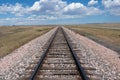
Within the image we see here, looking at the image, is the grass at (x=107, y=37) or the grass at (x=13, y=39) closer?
the grass at (x=13, y=39)

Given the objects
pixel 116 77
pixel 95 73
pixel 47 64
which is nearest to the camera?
pixel 116 77

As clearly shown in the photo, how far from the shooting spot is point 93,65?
1107 centimetres

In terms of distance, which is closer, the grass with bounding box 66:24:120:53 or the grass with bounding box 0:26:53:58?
the grass with bounding box 0:26:53:58

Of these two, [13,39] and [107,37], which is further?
[13,39]

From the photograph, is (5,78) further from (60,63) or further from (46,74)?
(60,63)

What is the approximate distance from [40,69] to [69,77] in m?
1.87

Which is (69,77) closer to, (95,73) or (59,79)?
(59,79)

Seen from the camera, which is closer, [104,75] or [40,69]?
[104,75]

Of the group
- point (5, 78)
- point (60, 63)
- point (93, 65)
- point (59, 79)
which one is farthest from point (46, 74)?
point (93, 65)

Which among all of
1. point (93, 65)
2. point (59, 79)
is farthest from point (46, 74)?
point (93, 65)

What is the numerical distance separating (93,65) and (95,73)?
70.1 inches

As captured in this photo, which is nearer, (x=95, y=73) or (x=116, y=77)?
(x=116, y=77)

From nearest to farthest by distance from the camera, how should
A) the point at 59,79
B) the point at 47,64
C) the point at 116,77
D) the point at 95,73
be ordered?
the point at 59,79
the point at 116,77
the point at 95,73
the point at 47,64

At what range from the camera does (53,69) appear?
9.77 meters
